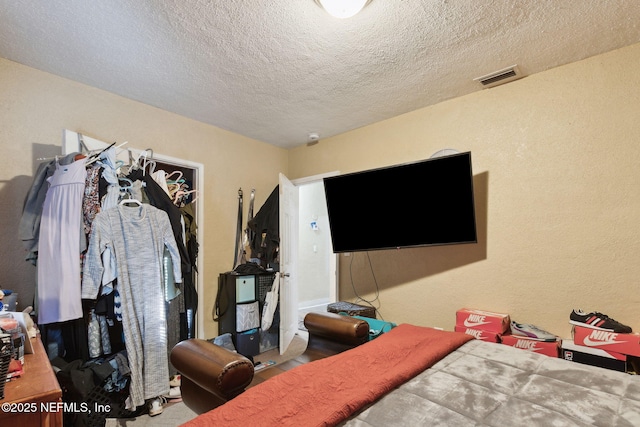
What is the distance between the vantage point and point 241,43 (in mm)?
1966

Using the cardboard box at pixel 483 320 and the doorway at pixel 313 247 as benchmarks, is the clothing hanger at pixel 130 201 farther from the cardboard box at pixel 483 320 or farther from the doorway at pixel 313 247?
the doorway at pixel 313 247

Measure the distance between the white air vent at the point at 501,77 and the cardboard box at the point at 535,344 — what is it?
203 centimetres

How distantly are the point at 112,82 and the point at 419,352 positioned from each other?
299 cm

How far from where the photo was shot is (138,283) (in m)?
2.29

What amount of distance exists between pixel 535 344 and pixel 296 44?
8.76 feet

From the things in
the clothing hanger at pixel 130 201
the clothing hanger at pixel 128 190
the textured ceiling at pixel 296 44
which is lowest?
the clothing hanger at pixel 130 201

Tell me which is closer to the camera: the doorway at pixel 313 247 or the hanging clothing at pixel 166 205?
the hanging clothing at pixel 166 205

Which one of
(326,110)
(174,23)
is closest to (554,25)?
(326,110)

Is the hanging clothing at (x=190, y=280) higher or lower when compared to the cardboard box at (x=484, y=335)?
higher

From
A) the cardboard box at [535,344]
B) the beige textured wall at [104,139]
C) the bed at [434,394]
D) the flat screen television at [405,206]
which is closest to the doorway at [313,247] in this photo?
the beige textured wall at [104,139]

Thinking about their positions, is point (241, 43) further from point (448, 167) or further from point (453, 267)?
point (453, 267)

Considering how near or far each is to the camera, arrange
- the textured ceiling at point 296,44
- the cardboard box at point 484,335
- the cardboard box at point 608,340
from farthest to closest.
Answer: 1. the cardboard box at point 484,335
2. the cardboard box at point 608,340
3. the textured ceiling at point 296,44

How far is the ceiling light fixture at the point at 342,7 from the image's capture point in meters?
1.59

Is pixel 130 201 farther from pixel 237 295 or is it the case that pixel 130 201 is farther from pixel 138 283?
pixel 237 295
